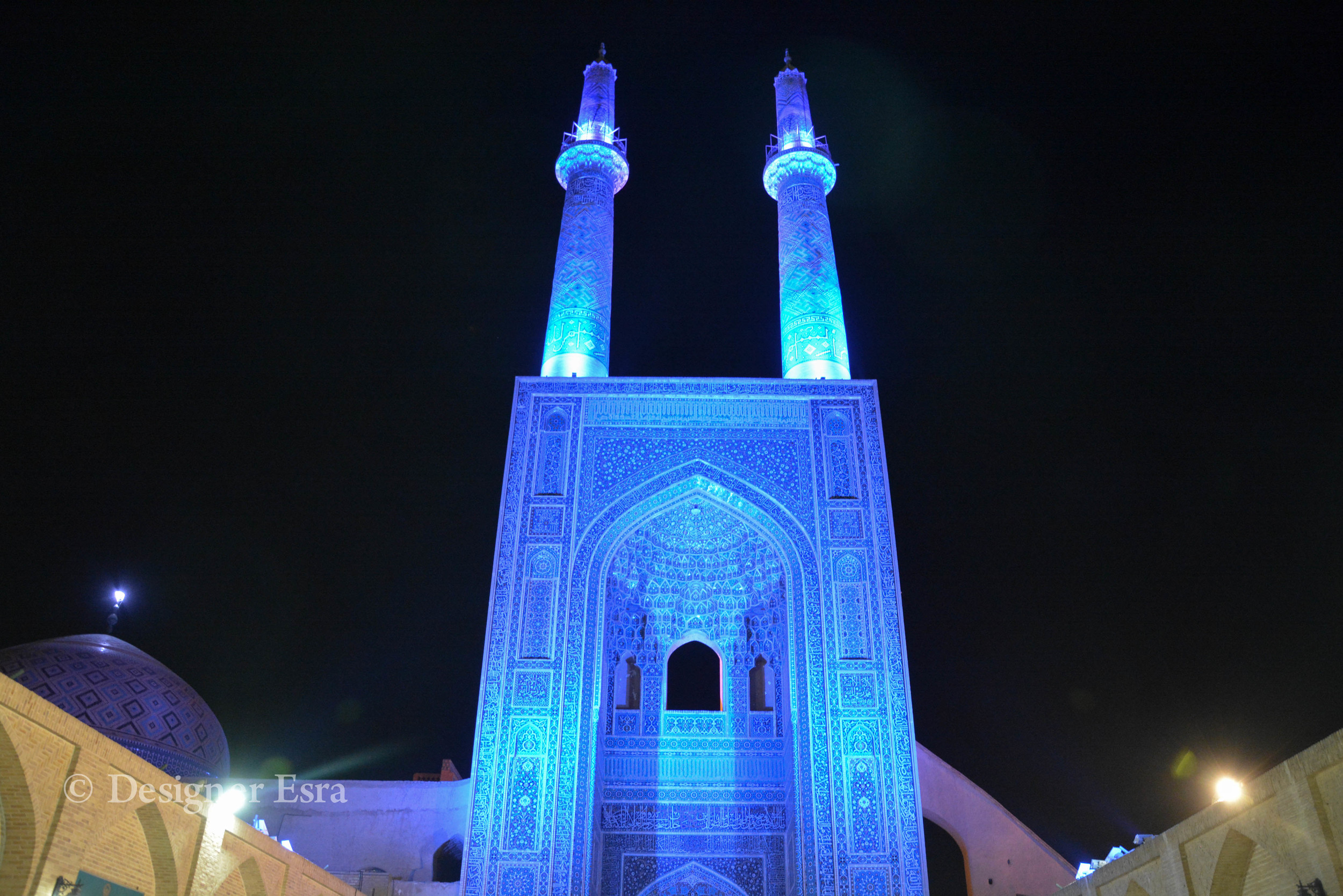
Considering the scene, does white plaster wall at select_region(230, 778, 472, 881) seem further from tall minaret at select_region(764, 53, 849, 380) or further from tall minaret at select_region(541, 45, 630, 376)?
tall minaret at select_region(764, 53, 849, 380)

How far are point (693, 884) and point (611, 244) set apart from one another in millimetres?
5399

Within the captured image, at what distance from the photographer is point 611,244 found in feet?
29.9

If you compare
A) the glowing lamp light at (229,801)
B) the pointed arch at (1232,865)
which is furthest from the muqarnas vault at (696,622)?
the pointed arch at (1232,865)

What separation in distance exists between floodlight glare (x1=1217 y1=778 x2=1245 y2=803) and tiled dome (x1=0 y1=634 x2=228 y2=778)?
24.5 ft

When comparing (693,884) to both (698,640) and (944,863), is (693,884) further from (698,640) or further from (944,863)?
(944,863)

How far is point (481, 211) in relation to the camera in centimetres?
1008

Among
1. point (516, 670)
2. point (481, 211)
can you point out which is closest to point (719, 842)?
point (516, 670)

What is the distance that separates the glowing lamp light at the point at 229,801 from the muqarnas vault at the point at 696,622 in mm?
1932

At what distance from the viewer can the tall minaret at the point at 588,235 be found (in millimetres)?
8398

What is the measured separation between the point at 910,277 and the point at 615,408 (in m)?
3.72

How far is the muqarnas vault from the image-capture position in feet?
21.1

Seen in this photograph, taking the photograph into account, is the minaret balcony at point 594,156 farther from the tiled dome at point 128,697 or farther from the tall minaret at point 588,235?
the tiled dome at point 128,697

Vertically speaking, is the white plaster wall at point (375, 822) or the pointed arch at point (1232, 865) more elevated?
the white plaster wall at point (375, 822)

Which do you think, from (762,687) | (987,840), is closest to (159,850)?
(762,687)
